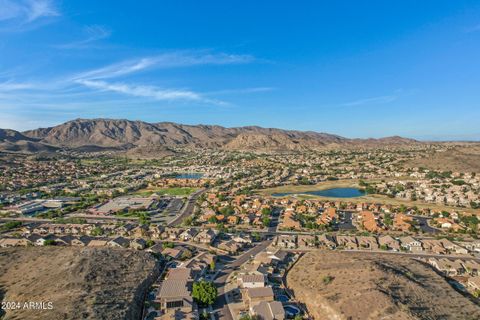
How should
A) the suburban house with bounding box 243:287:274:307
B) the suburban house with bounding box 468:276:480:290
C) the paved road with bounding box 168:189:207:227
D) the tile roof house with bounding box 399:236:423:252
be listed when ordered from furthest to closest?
the paved road with bounding box 168:189:207:227 → the tile roof house with bounding box 399:236:423:252 → the suburban house with bounding box 468:276:480:290 → the suburban house with bounding box 243:287:274:307

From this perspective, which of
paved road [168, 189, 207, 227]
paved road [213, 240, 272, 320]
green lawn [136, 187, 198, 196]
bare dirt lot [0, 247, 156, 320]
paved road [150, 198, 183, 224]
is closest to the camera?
bare dirt lot [0, 247, 156, 320]

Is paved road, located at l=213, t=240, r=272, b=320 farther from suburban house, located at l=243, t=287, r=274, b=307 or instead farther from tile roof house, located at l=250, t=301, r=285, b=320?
tile roof house, located at l=250, t=301, r=285, b=320

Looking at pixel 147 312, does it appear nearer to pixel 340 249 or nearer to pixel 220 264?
pixel 220 264

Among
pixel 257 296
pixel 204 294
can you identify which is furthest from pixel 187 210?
pixel 257 296

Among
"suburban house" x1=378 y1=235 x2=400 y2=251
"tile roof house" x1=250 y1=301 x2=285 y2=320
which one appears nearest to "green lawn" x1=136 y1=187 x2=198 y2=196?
"suburban house" x1=378 y1=235 x2=400 y2=251

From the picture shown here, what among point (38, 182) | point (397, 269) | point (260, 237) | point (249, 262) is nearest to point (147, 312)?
point (249, 262)

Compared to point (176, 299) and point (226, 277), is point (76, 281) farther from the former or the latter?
point (226, 277)
